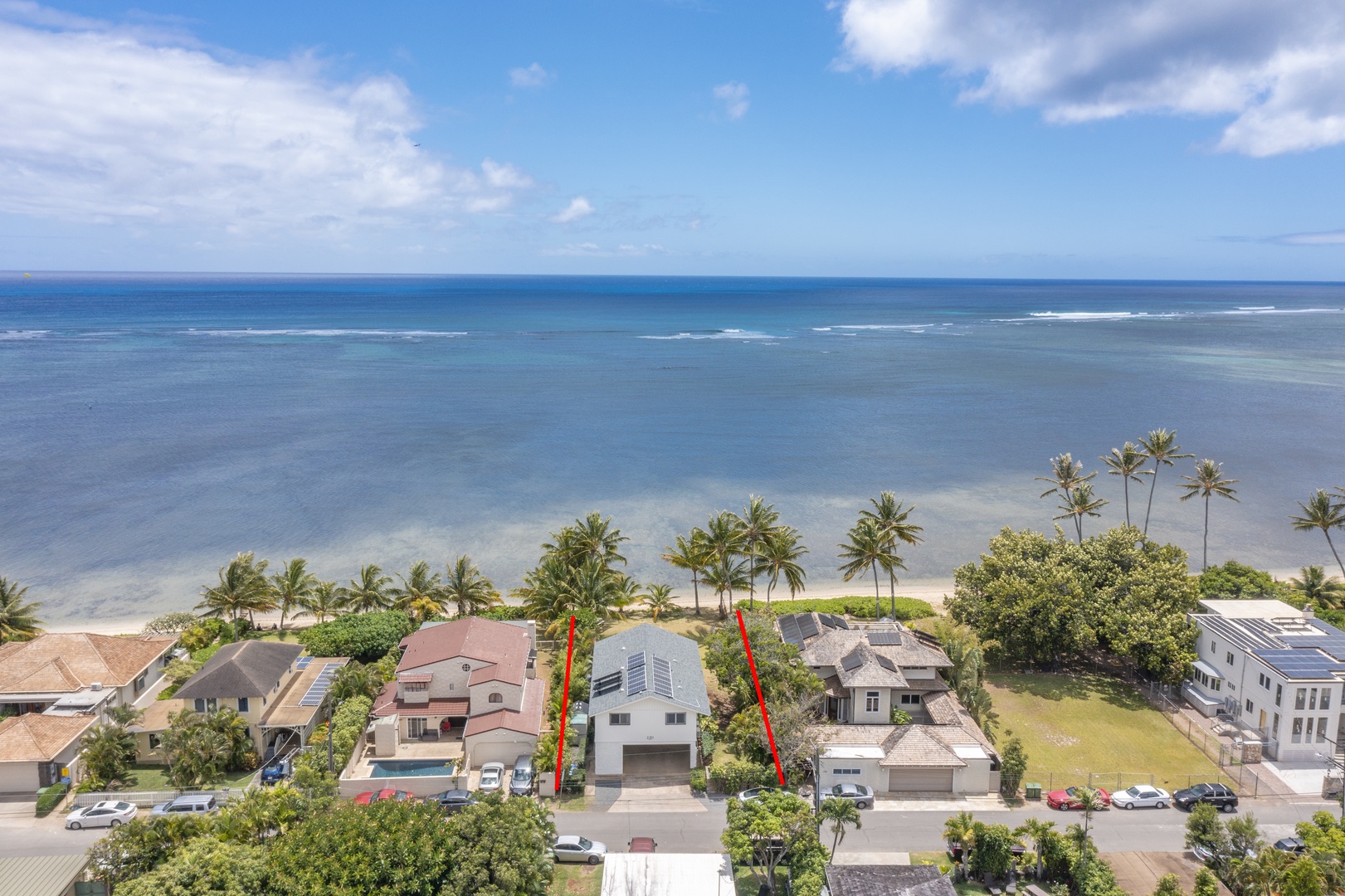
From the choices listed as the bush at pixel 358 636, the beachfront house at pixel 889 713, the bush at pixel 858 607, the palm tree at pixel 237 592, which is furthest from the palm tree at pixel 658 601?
the palm tree at pixel 237 592

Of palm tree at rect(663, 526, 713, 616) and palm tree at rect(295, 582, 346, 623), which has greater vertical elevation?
palm tree at rect(663, 526, 713, 616)

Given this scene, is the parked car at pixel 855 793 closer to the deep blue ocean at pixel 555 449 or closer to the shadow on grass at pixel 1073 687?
the shadow on grass at pixel 1073 687

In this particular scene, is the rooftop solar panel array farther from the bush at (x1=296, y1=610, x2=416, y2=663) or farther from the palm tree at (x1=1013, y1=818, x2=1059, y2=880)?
the palm tree at (x1=1013, y1=818, x2=1059, y2=880)

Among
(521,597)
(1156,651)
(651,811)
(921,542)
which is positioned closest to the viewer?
(651,811)

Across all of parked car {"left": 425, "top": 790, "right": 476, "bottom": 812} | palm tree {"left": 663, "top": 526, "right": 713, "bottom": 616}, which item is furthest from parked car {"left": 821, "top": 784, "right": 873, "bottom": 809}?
palm tree {"left": 663, "top": 526, "right": 713, "bottom": 616}

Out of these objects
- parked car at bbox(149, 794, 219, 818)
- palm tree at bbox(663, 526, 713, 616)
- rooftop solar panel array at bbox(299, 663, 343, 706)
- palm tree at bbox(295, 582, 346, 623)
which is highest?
palm tree at bbox(663, 526, 713, 616)

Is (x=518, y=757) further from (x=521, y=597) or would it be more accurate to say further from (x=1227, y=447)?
(x=1227, y=447)

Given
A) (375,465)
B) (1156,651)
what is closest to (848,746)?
(1156,651)

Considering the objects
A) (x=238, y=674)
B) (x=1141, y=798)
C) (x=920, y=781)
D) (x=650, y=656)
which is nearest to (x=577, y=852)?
(x=650, y=656)
